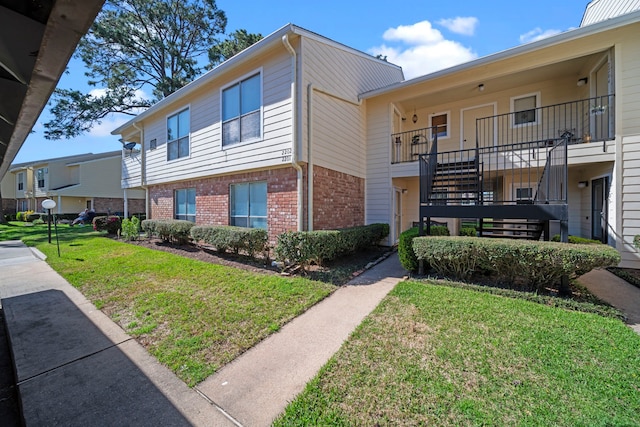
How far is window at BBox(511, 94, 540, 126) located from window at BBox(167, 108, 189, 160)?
12.5 metres

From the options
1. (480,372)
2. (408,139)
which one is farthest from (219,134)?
(480,372)

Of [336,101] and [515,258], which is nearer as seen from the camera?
[515,258]

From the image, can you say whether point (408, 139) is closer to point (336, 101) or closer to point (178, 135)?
point (336, 101)

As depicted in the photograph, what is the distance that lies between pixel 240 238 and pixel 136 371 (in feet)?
14.5

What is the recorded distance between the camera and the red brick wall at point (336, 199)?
7629 millimetres

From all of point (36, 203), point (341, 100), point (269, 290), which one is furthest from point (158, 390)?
point (36, 203)

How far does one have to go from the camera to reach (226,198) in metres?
9.30

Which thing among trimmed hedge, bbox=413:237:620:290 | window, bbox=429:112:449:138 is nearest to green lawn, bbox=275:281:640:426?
trimmed hedge, bbox=413:237:620:290

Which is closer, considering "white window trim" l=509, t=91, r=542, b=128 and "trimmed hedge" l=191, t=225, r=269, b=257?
"trimmed hedge" l=191, t=225, r=269, b=257

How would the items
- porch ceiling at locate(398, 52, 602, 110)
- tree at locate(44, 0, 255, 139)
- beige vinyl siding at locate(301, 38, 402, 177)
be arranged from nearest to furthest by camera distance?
beige vinyl siding at locate(301, 38, 402, 177)
porch ceiling at locate(398, 52, 602, 110)
tree at locate(44, 0, 255, 139)

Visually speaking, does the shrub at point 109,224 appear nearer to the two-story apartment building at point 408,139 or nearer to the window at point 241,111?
the two-story apartment building at point 408,139

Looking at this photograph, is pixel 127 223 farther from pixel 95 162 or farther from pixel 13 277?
pixel 95 162

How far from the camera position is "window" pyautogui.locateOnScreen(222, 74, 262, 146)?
802 centimetres

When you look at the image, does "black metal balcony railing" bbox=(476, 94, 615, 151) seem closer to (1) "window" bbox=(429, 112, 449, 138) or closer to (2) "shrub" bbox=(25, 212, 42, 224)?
(1) "window" bbox=(429, 112, 449, 138)
